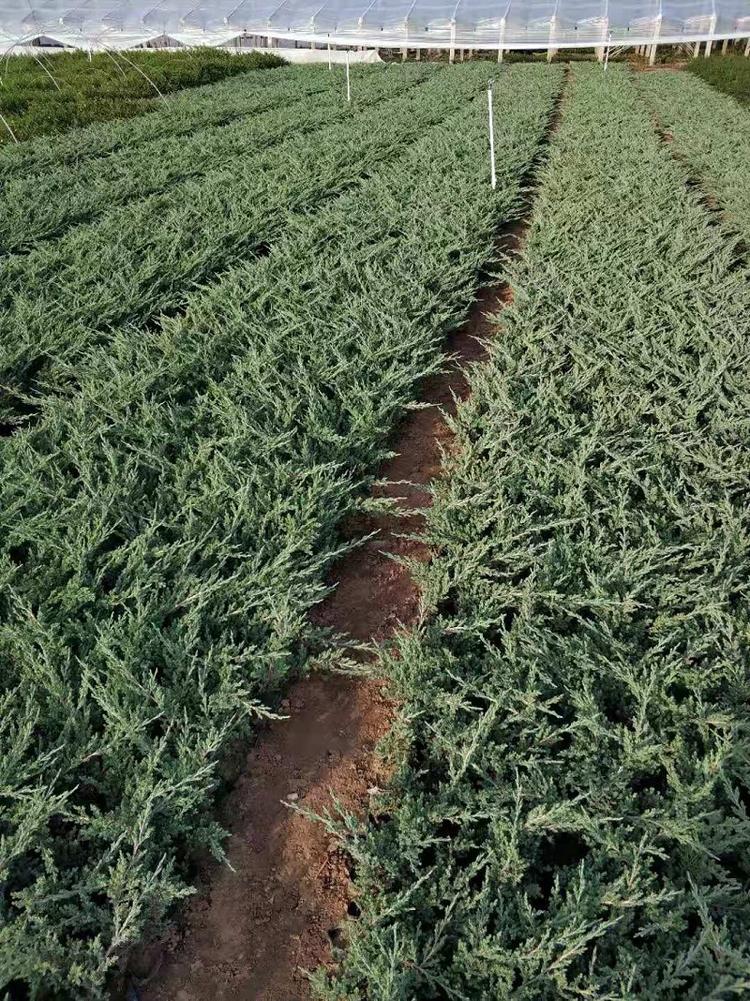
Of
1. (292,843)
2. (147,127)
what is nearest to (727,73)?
(147,127)

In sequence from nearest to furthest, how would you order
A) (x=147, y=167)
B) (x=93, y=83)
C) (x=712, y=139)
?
(x=147, y=167) → (x=712, y=139) → (x=93, y=83)

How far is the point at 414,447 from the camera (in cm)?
391

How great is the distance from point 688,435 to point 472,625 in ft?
6.00

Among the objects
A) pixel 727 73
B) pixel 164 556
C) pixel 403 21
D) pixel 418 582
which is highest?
pixel 403 21

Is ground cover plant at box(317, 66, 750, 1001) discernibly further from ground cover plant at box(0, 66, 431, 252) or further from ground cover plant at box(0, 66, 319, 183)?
ground cover plant at box(0, 66, 319, 183)

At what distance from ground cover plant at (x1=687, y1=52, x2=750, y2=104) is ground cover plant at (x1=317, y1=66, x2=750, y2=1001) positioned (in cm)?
1582

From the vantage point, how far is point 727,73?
18000mm

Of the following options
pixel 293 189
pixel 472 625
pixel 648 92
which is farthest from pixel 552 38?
pixel 472 625

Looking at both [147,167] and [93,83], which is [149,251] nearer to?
[147,167]

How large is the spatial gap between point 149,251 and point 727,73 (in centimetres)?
1961

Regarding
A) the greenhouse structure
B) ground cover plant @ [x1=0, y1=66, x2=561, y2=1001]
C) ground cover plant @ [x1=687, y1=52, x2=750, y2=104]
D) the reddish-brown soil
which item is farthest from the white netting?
the reddish-brown soil

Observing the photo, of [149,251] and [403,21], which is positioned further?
[403,21]

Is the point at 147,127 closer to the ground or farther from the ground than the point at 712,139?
farther from the ground

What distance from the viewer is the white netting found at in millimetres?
19453
